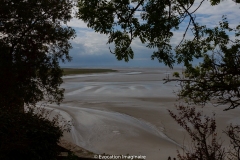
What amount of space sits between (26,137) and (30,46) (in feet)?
12.7

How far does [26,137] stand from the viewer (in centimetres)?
561

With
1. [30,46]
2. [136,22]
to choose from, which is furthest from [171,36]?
[30,46]

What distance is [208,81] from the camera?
4707mm

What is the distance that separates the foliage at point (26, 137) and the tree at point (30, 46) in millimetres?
2120

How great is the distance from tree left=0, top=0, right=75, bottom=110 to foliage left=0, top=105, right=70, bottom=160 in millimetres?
2120

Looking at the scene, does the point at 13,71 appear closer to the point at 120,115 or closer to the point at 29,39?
the point at 29,39

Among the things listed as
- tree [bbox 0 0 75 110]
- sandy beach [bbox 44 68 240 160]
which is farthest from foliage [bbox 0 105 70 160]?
sandy beach [bbox 44 68 240 160]

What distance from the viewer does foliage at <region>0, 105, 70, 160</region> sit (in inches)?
208

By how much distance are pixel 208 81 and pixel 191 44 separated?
1.09 metres

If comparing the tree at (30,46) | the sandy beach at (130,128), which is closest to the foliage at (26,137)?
the tree at (30,46)

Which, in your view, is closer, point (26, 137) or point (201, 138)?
point (201, 138)

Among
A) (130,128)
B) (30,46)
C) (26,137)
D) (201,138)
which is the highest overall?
(30,46)

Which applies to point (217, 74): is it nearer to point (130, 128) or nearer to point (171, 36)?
point (171, 36)

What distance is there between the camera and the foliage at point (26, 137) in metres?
5.28
